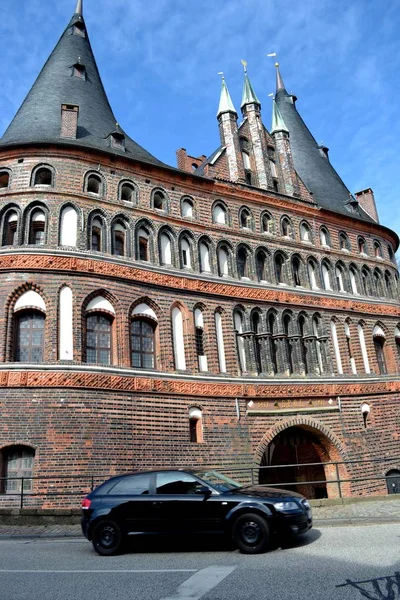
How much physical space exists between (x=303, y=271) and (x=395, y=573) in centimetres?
1591

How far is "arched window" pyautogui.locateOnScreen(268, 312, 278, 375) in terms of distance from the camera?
60.9 ft

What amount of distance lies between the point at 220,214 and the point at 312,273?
16.0 ft

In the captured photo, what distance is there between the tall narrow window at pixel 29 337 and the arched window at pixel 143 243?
422 centimetres

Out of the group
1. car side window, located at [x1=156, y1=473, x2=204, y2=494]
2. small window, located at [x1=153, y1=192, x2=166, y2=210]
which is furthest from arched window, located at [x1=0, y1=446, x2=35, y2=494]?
small window, located at [x1=153, y1=192, x2=166, y2=210]

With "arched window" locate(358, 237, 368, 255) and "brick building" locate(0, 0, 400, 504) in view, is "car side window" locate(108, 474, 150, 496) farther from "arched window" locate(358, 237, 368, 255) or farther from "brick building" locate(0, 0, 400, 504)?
"arched window" locate(358, 237, 368, 255)

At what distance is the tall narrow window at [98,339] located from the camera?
15047mm

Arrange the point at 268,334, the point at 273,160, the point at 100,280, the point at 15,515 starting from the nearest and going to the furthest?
1. the point at 15,515
2. the point at 100,280
3. the point at 268,334
4. the point at 273,160

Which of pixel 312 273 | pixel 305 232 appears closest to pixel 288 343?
pixel 312 273

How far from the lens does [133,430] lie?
1445 cm

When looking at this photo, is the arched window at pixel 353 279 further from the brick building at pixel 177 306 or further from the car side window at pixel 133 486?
the car side window at pixel 133 486

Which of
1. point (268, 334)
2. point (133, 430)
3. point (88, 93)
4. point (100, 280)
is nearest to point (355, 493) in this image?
point (268, 334)

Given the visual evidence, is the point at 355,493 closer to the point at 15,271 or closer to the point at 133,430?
the point at 133,430

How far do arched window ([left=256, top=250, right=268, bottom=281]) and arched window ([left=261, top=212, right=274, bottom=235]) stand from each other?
1.16 m

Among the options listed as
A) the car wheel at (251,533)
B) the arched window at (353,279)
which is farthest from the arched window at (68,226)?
the arched window at (353,279)
